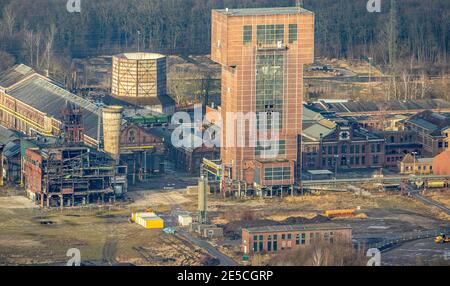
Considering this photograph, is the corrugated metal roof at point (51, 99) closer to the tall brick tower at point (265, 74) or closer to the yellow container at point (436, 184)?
the tall brick tower at point (265, 74)

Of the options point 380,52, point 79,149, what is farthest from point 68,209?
point 380,52

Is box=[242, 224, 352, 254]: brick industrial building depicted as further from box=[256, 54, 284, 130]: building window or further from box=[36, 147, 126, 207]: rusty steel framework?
box=[256, 54, 284, 130]: building window

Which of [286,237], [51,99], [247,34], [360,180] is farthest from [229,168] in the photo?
[51,99]

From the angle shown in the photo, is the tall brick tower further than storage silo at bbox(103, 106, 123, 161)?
No

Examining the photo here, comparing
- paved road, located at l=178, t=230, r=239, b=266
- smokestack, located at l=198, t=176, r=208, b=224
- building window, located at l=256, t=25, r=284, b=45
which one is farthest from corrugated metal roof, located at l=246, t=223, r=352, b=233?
building window, located at l=256, t=25, r=284, b=45

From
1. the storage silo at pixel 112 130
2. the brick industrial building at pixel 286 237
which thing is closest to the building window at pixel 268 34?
the storage silo at pixel 112 130

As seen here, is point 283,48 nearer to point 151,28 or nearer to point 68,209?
point 68,209
